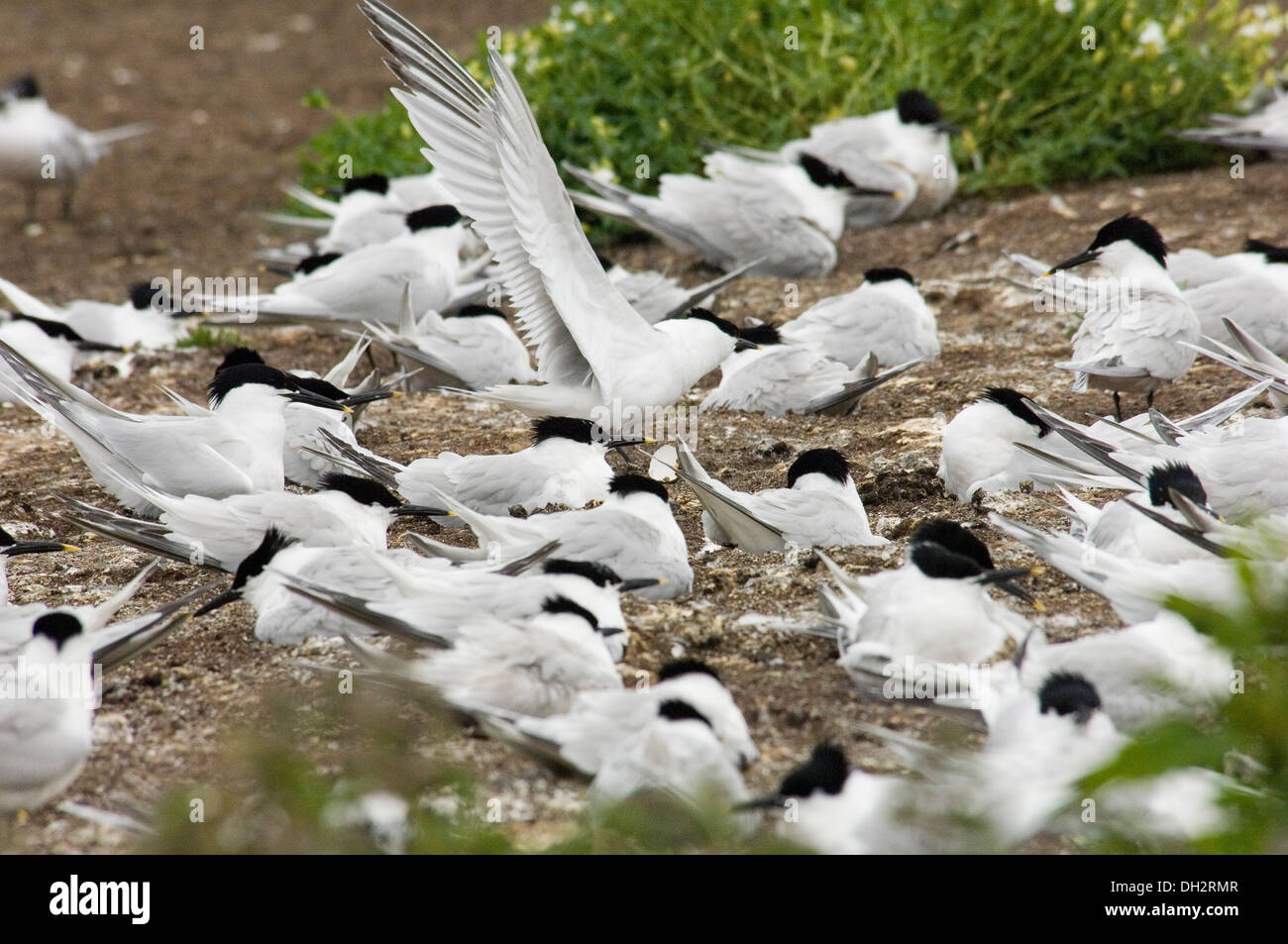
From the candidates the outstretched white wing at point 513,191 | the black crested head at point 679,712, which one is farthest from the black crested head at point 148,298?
the black crested head at point 679,712

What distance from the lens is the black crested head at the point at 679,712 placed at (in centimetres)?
272

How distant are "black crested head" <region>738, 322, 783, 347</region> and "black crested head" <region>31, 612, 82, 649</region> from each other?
2.68m

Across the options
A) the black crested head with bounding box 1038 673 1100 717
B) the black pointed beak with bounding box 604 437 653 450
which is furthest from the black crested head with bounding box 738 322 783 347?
the black crested head with bounding box 1038 673 1100 717

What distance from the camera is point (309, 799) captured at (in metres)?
2.05

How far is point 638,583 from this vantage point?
137 inches

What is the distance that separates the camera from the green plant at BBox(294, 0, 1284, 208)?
7.52m

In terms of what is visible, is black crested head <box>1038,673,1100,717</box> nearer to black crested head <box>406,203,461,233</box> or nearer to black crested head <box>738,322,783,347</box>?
black crested head <box>738,322,783,347</box>

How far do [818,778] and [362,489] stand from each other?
187cm

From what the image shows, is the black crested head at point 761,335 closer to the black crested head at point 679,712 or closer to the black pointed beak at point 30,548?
the black pointed beak at point 30,548

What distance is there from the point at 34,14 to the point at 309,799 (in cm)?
1430

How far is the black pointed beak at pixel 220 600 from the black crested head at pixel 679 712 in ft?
4.43
